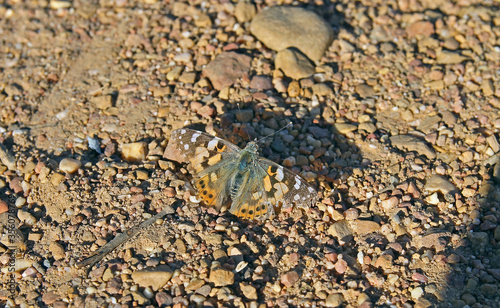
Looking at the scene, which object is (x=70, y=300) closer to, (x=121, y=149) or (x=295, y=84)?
(x=121, y=149)

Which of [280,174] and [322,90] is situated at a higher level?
[322,90]

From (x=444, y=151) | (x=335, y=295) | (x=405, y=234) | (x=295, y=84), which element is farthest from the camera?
(x=295, y=84)

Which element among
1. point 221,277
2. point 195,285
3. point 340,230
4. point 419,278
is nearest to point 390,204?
point 340,230

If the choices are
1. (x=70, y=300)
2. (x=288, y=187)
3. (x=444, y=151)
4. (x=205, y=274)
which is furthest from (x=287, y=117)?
(x=70, y=300)

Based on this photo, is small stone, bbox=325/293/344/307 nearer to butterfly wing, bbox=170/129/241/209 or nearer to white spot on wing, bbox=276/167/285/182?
white spot on wing, bbox=276/167/285/182

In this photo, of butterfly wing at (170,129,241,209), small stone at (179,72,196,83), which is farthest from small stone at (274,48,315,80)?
butterfly wing at (170,129,241,209)

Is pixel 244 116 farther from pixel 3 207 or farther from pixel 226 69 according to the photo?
pixel 3 207

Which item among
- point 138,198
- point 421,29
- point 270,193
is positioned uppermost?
point 421,29
